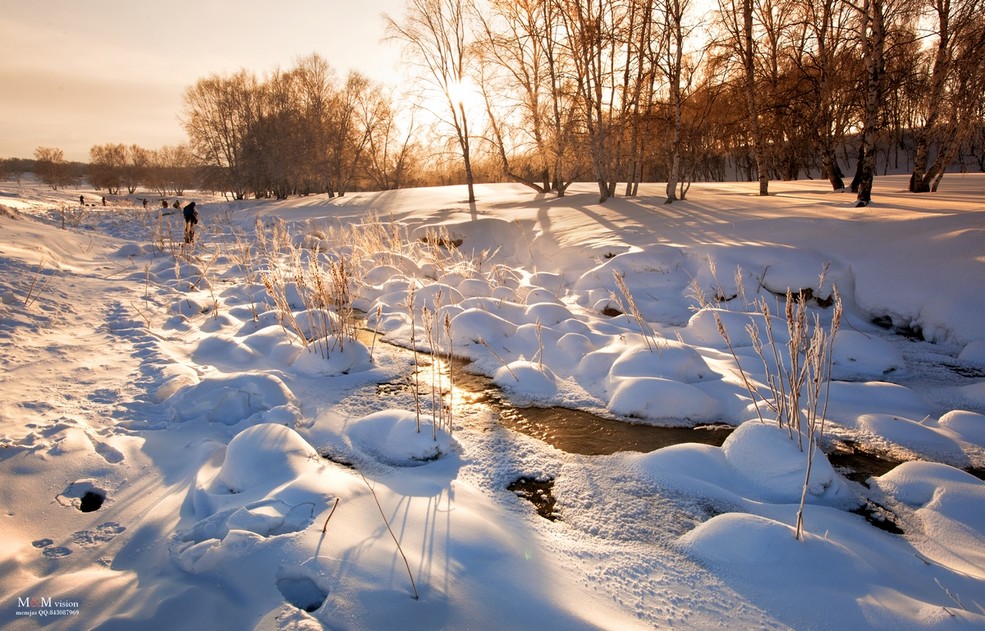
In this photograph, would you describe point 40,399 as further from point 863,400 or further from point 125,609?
point 863,400

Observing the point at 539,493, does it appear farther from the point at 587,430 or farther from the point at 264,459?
the point at 264,459

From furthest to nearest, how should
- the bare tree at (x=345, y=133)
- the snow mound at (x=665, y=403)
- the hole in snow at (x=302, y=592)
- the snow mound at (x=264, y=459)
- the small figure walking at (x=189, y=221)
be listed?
the bare tree at (x=345, y=133) < the small figure walking at (x=189, y=221) < the snow mound at (x=665, y=403) < the snow mound at (x=264, y=459) < the hole in snow at (x=302, y=592)

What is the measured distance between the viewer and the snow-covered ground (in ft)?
4.98

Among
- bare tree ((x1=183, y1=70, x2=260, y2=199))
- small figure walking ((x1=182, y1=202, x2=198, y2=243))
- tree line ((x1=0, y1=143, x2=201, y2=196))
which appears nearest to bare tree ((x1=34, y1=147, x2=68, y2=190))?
tree line ((x1=0, y1=143, x2=201, y2=196))

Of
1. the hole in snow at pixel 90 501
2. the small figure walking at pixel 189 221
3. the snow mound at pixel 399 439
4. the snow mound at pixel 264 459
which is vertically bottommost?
the snow mound at pixel 399 439

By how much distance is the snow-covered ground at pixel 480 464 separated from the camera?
59.7 inches

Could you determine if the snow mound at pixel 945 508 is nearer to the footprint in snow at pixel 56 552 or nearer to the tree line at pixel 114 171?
the footprint in snow at pixel 56 552

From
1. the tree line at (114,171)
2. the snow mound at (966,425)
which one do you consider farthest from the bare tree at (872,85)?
the tree line at (114,171)

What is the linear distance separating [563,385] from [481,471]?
1.34 metres

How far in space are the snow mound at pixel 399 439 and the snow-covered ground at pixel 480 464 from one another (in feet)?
0.06

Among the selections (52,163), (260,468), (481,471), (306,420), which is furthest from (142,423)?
(52,163)

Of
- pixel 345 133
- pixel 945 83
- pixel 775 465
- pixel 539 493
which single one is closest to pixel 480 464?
pixel 539 493

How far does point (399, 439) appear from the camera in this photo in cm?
269

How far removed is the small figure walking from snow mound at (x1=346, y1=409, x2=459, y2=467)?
9.32 meters
